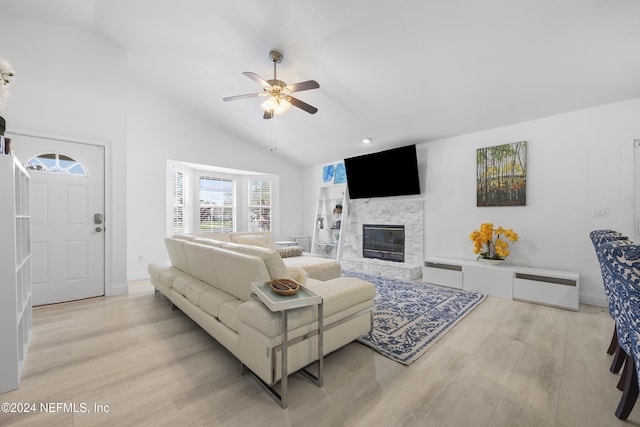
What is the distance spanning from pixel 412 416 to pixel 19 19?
569cm

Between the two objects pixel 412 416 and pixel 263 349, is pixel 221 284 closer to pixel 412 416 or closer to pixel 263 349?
pixel 263 349

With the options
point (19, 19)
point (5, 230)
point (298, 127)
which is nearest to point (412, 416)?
point (5, 230)

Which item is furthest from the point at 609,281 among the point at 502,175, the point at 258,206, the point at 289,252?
the point at 258,206

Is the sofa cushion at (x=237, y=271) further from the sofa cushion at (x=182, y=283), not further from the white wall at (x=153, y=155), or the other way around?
the white wall at (x=153, y=155)

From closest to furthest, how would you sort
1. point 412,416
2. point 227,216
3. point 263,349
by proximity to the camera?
1. point 412,416
2. point 263,349
3. point 227,216

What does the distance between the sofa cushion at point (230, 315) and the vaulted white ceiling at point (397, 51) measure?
9.33 feet

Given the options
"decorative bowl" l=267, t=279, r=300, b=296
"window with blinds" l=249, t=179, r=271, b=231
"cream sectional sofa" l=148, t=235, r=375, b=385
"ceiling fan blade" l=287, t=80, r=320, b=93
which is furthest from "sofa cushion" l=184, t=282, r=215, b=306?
"window with blinds" l=249, t=179, r=271, b=231

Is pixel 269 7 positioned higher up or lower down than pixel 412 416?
higher up

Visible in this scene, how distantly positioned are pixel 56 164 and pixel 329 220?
15.9 feet

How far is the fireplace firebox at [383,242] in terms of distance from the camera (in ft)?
17.2

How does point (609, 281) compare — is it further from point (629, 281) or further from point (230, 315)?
point (230, 315)

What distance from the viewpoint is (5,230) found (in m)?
1.69

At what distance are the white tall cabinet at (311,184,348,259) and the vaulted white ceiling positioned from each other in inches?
85.2

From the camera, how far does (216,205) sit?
6227mm
